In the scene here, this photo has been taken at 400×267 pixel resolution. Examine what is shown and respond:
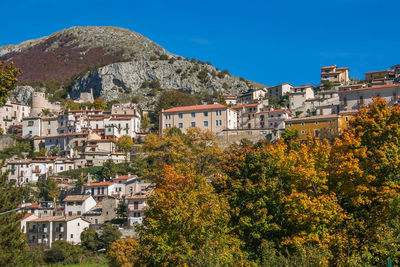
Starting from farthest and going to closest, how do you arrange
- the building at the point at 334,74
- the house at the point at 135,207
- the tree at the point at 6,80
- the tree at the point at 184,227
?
the building at the point at 334,74 < the house at the point at 135,207 < the tree at the point at 184,227 < the tree at the point at 6,80

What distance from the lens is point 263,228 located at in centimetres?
2544

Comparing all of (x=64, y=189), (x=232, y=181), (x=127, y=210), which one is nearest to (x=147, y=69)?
(x=64, y=189)

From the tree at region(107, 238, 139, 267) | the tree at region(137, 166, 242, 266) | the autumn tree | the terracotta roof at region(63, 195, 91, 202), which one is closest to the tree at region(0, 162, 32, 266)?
the tree at region(137, 166, 242, 266)

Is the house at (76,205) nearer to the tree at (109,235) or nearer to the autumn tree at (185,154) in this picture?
the tree at (109,235)

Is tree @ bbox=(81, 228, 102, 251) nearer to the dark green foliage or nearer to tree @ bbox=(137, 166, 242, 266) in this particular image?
tree @ bbox=(137, 166, 242, 266)

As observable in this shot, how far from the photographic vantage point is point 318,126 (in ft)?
254

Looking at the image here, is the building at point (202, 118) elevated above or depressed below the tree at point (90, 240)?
above

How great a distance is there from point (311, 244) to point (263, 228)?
2701 millimetres

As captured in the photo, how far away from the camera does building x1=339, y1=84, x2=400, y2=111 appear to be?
7994 centimetres

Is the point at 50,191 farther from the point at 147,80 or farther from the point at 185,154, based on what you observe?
the point at 147,80

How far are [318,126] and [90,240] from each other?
40658 mm

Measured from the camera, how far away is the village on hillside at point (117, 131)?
67.6m

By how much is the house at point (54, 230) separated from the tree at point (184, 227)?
42427 millimetres

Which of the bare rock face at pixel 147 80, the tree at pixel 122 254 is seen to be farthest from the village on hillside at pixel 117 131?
the bare rock face at pixel 147 80
